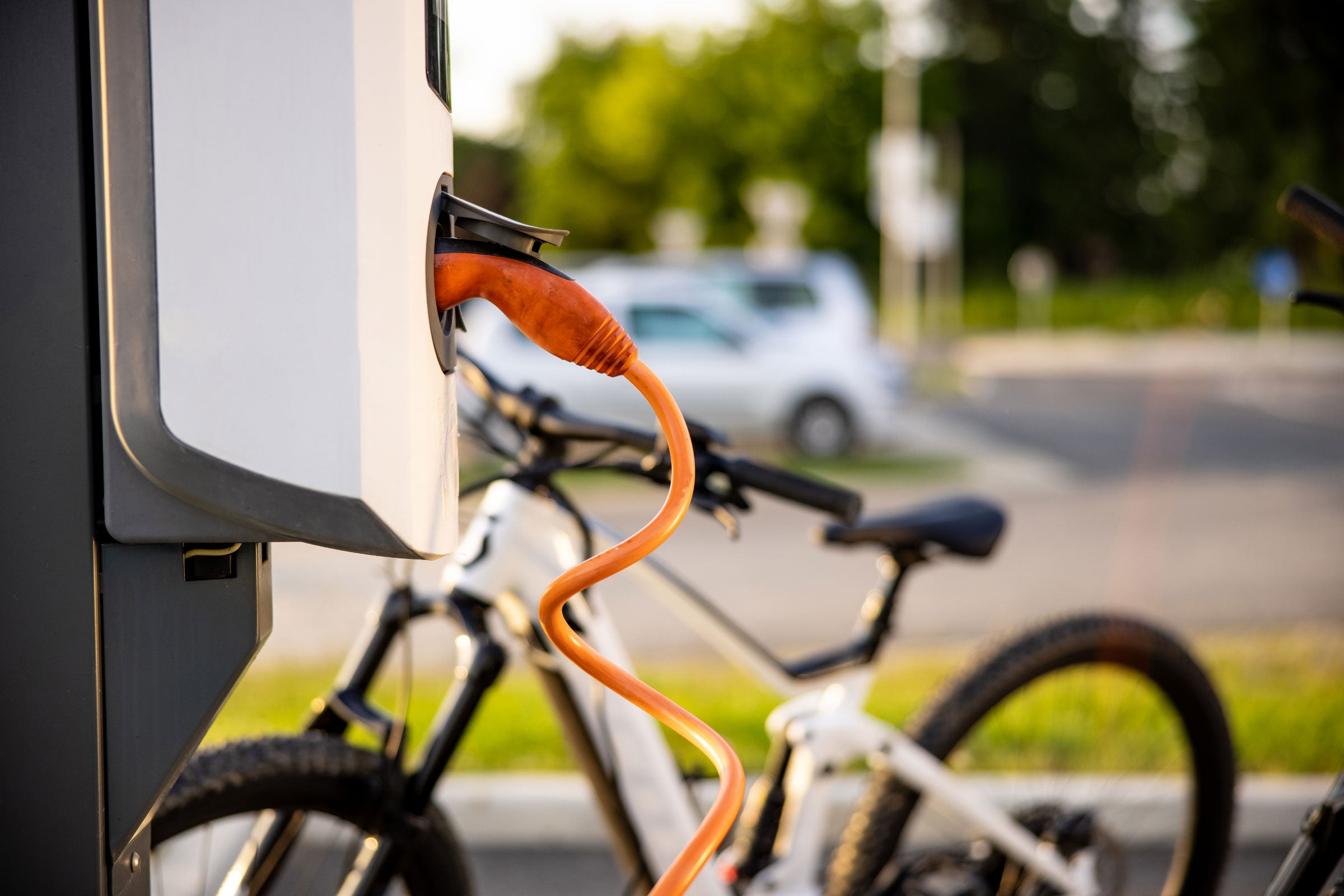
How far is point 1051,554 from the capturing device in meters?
7.18

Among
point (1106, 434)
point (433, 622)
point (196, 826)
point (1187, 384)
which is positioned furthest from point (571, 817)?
point (1187, 384)

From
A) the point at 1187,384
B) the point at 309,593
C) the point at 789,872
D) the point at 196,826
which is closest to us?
the point at 196,826

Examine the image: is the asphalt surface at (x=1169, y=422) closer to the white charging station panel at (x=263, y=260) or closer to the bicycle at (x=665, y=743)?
the bicycle at (x=665, y=743)

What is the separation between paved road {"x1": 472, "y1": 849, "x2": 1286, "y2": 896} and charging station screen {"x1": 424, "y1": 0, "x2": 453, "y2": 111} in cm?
212

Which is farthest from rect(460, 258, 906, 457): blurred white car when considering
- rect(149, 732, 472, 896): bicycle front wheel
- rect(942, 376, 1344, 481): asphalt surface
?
rect(149, 732, 472, 896): bicycle front wheel

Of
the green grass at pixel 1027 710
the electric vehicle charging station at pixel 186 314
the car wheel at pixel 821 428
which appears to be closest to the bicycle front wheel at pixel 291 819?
the electric vehicle charging station at pixel 186 314

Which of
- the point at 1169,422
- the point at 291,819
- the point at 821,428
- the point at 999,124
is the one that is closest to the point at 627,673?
the point at 291,819

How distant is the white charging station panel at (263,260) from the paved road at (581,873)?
202 centimetres

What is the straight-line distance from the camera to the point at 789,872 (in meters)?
1.87

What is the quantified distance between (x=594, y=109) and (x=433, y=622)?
39.1 metres

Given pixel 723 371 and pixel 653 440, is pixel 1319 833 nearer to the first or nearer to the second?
pixel 653 440

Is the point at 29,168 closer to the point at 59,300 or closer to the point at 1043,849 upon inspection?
the point at 59,300

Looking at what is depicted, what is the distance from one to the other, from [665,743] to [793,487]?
17.3 inches

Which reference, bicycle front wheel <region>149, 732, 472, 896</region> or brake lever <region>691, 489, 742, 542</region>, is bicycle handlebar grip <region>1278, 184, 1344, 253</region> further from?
bicycle front wheel <region>149, 732, 472, 896</region>
